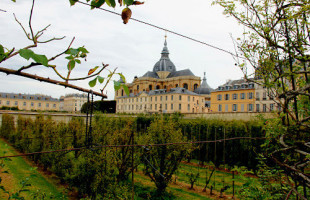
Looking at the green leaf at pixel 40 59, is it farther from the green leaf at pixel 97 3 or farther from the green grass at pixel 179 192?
the green grass at pixel 179 192

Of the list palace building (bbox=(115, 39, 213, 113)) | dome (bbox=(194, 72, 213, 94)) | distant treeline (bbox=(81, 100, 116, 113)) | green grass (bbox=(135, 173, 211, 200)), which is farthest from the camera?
dome (bbox=(194, 72, 213, 94))

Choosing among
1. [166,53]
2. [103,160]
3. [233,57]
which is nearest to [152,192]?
[103,160]

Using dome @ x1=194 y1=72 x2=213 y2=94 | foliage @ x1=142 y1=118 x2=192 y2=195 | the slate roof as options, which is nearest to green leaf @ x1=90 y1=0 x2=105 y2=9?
foliage @ x1=142 y1=118 x2=192 y2=195

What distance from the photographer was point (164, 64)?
72.8 meters

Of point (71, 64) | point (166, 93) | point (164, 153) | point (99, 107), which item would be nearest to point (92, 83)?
point (71, 64)

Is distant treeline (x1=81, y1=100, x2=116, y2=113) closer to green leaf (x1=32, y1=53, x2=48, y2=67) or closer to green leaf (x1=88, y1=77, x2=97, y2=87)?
green leaf (x1=88, y1=77, x2=97, y2=87)

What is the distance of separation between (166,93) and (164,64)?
24.1 metres

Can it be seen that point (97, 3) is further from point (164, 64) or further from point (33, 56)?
point (164, 64)

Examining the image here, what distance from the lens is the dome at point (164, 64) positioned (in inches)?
2854

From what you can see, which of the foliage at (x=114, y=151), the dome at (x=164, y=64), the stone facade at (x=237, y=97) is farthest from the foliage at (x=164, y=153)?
the dome at (x=164, y=64)

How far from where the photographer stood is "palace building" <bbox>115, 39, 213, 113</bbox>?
4988 centimetres

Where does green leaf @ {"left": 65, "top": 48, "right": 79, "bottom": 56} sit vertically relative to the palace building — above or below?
below

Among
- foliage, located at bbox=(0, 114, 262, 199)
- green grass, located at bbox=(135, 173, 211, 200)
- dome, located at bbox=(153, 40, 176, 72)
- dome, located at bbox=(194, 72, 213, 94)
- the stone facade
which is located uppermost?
dome, located at bbox=(153, 40, 176, 72)

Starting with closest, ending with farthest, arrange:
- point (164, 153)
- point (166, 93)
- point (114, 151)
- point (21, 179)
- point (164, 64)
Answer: point (114, 151)
point (21, 179)
point (164, 153)
point (166, 93)
point (164, 64)
